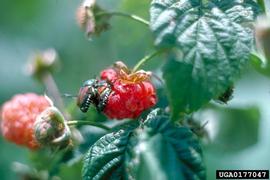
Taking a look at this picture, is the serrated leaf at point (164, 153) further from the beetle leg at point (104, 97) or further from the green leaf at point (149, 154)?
the beetle leg at point (104, 97)

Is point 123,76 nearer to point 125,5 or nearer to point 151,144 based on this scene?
point 151,144

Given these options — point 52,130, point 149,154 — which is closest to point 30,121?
point 52,130

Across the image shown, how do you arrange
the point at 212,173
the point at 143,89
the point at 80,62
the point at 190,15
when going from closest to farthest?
the point at 190,15
the point at 143,89
the point at 212,173
the point at 80,62

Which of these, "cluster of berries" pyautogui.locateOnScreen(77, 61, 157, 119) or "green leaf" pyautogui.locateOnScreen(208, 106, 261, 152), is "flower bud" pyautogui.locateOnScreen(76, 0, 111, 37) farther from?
"green leaf" pyautogui.locateOnScreen(208, 106, 261, 152)

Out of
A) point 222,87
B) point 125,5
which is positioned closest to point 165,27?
point 222,87

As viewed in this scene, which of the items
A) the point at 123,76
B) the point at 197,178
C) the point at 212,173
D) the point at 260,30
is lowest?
the point at 212,173

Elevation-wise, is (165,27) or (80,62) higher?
(165,27)

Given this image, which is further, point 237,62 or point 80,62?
point 80,62

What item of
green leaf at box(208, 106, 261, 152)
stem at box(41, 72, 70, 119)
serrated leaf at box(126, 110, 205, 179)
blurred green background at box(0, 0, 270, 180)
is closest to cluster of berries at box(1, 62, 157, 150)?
serrated leaf at box(126, 110, 205, 179)
